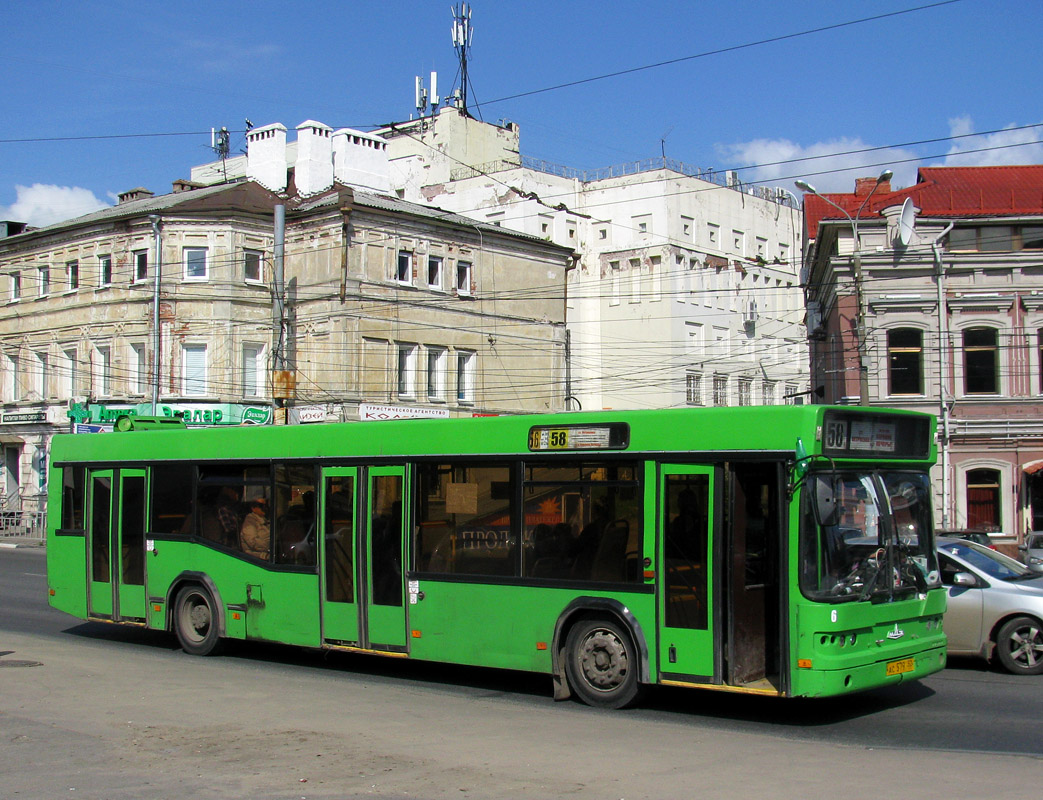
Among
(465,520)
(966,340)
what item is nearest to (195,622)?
(465,520)

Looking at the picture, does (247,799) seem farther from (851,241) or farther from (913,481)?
(851,241)

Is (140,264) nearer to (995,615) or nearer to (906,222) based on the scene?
(906,222)

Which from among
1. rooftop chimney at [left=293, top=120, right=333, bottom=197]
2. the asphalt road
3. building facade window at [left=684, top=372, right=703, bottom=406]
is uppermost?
rooftop chimney at [left=293, top=120, right=333, bottom=197]

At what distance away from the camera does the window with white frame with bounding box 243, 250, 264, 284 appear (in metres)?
39.1

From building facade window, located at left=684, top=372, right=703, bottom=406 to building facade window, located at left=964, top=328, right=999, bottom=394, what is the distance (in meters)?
33.4

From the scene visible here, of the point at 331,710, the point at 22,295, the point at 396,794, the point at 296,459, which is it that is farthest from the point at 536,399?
the point at 396,794

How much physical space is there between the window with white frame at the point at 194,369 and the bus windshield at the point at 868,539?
103ft

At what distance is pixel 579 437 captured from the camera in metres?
10.7

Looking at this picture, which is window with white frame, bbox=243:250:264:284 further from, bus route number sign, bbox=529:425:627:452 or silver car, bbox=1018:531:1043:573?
bus route number sign, bbox=529:425:627:452

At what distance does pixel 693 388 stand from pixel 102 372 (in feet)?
112

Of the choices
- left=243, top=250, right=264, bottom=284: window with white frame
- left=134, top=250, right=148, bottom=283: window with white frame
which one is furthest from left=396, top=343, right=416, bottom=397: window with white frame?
left=134, top=250, right=148, bottom=283: window with white frame

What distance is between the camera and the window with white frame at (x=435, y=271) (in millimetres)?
40906

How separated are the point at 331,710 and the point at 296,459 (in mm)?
3735

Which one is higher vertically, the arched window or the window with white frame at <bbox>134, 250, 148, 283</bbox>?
the window with white frame at <bbox>134, 250, 148, 283</bbox>
